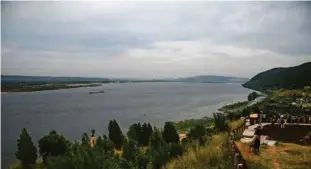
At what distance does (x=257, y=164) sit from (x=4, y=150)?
644 inches

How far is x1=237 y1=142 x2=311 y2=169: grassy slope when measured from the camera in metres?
4.44

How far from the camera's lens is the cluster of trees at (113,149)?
22.9ft

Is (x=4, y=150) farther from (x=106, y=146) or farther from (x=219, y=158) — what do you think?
(x=219, y=158)

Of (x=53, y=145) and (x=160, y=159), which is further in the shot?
(x=53, y=145)

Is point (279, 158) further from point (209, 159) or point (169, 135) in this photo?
point (169, 135)

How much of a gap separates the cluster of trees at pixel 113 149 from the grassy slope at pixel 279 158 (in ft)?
8.57

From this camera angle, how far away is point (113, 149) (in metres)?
13.4

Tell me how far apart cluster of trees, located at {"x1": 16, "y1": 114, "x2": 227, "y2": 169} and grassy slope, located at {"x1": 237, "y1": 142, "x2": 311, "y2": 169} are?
2611mm

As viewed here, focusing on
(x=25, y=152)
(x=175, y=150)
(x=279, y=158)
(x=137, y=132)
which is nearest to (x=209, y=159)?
(x=279, y=158)

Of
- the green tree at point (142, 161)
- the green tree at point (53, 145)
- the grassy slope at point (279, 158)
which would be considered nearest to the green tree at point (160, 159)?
the green tree at point (142, 161)

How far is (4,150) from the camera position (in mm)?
17125

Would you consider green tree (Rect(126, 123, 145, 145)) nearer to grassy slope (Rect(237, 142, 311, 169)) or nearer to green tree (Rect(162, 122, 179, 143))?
green tree (Rect(162, 122, 179, 143))

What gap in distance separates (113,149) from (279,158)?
9.41 metres

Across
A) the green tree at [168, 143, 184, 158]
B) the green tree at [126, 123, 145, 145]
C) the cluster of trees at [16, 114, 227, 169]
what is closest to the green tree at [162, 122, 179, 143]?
the cluster of trees at [16, 114, 227, 169]
